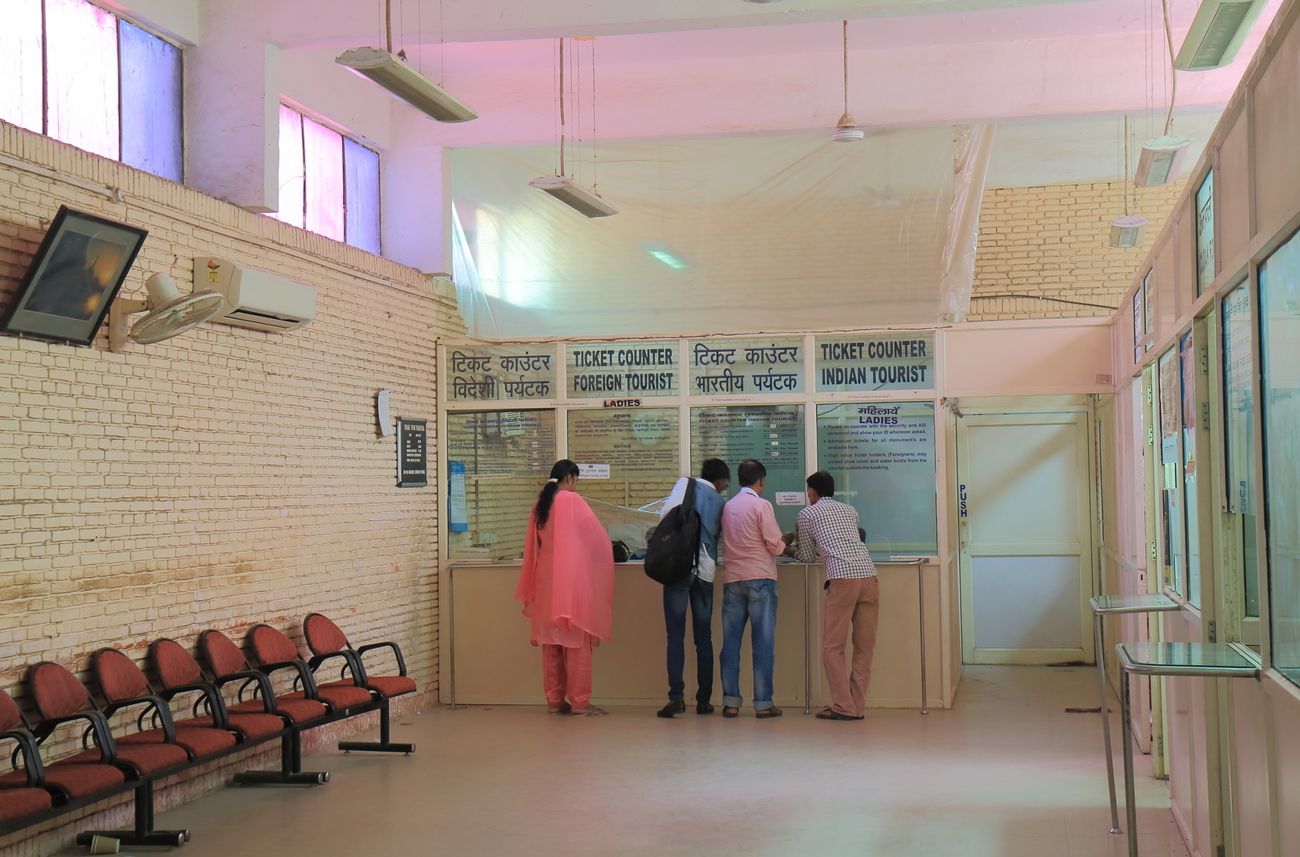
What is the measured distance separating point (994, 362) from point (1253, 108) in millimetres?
5473

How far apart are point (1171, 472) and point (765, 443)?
386 centimetres

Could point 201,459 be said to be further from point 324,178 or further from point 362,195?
point 362,195

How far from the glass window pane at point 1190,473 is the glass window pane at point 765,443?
4041 millimetres

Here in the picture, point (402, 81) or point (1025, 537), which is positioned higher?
point (402, 81)

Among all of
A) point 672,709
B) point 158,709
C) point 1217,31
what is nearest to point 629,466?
point 672,709

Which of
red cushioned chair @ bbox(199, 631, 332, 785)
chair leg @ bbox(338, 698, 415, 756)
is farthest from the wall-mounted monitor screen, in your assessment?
chair leg @ bbox(338, 698, 415, 756)

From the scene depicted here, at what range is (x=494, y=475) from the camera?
9750 mm

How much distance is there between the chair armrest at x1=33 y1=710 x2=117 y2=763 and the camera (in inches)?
209

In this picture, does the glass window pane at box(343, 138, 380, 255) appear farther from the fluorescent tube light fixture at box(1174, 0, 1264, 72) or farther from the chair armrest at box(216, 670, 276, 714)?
the fluorescent tube light fixture at box(1174, 0, 1264, 72)

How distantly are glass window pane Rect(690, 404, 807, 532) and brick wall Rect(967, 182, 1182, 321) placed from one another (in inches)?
148

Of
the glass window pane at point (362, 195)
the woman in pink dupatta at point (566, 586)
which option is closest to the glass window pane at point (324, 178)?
the glass window pane at point (362, 195)

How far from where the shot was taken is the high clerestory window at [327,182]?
325 inches

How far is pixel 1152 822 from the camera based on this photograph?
586cm

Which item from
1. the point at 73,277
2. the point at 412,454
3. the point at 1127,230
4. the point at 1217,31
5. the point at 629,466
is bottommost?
the point at 629,466
